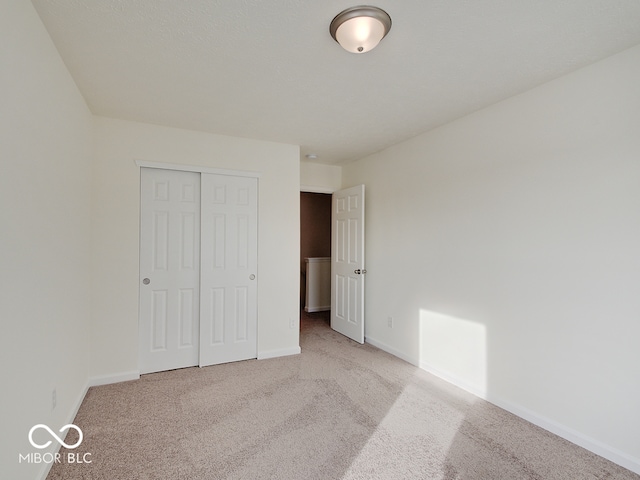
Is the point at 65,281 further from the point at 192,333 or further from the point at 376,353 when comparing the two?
the point at 376,353

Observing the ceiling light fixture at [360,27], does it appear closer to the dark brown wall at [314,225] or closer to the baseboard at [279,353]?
the baseboard at [279,353]

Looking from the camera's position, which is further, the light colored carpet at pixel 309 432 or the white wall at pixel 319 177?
the white wall at pixel 319 177

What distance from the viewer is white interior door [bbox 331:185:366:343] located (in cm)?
410

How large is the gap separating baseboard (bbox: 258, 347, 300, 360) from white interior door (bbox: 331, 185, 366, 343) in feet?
2.97

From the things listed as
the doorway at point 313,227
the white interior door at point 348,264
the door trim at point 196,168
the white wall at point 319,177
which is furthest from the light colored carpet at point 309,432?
the doorway at point 313,227

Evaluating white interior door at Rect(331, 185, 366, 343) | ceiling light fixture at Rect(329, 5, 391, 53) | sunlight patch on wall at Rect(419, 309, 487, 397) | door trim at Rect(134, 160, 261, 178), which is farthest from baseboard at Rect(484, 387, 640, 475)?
door trim at Rect(134, 160, 261, 178)

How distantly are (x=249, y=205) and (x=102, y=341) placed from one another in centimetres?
192

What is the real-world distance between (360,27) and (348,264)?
10.2 feet

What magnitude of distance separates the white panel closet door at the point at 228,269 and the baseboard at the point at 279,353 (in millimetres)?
92

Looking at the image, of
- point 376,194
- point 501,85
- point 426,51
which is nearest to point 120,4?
point 426,51

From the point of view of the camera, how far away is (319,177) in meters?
4.62

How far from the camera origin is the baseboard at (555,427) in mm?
1870

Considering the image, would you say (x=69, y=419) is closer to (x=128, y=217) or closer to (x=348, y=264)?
(x=128, y=217)

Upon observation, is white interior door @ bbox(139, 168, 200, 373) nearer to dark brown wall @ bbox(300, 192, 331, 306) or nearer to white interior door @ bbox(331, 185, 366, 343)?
white interior door @ bbox(331, 185, 366, 343)
